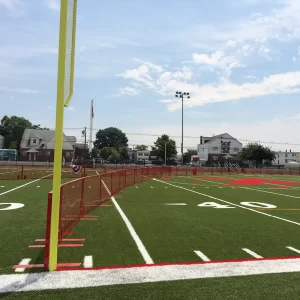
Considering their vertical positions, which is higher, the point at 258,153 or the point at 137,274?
the point at 258,153

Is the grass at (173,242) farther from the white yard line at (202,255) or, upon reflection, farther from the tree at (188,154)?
the tree at (188,154)

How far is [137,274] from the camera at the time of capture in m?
4.47

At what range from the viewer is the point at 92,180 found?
460 inches

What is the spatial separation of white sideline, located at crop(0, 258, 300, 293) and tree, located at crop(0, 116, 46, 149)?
385 ft

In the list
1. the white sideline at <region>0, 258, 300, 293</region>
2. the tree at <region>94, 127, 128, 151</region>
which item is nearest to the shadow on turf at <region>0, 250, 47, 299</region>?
the white sideline at <region>0, 258, 300, 293</region>

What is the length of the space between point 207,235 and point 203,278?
268cm

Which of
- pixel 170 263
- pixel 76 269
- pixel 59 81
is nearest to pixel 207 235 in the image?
pixel 170 263

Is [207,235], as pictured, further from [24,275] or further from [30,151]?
[30,151]

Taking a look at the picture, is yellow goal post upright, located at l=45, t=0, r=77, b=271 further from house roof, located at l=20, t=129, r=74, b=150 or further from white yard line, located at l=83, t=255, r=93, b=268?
house roof, located at l=20, t=129, r=74, b=150

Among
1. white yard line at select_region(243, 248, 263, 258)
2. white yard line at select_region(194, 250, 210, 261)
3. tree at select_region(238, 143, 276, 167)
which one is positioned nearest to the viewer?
white yard line at select_region(194, 250, 210, 261)

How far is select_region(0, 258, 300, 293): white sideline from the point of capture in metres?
4.07

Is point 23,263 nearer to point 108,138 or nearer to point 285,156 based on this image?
point 108,138

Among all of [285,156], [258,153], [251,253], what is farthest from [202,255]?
[285,156]

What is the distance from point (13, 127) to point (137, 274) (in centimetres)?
12080
